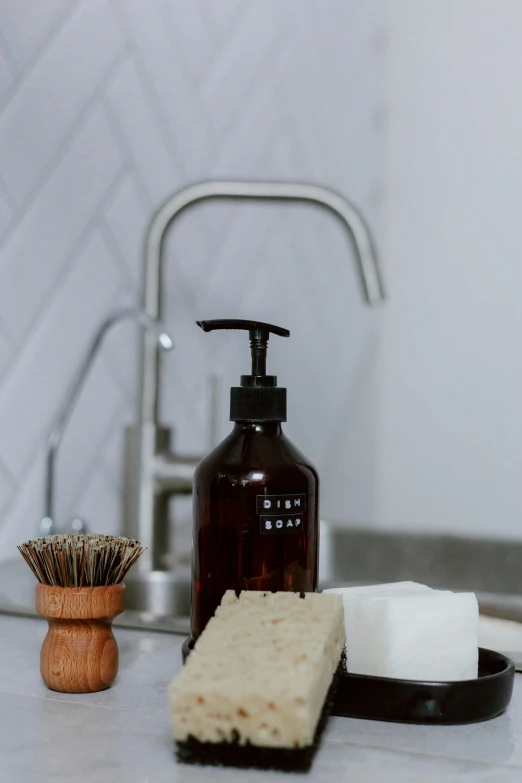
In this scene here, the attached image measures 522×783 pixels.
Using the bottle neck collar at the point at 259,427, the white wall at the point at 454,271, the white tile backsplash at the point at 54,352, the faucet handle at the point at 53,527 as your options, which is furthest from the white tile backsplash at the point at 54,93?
the white wall at the point at 454,271

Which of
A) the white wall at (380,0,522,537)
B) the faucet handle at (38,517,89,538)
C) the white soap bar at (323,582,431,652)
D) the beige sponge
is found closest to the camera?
the beige sponge

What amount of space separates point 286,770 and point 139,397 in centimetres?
60

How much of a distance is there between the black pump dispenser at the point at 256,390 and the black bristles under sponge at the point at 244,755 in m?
0.21

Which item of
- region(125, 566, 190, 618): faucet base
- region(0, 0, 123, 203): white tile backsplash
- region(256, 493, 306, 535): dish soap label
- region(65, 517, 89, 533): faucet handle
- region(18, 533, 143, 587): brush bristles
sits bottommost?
region(125, 566, 190, 618): faucet base

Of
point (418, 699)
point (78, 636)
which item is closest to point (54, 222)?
point (78, 636)

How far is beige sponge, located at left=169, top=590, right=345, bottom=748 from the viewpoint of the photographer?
0.43m

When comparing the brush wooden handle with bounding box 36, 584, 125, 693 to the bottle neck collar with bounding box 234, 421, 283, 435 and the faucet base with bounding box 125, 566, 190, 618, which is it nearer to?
the bottle neck collar with bounding box 234, 421, 283, 435

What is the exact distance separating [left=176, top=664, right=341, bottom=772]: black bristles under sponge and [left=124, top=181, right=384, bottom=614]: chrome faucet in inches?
16.7

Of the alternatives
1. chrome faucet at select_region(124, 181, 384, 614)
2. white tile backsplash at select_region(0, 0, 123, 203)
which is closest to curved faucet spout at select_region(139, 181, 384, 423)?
chrome faucet at select_region(124, 181, 384, 614)

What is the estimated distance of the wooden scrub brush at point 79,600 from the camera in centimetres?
55

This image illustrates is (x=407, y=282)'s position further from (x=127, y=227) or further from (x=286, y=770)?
(x=286, y=770)

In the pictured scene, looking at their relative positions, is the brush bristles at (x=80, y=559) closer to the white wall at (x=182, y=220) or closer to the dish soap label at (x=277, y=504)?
the dish soap label at (x=277, y=504)

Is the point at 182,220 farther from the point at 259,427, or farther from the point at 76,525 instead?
the point at 259,427

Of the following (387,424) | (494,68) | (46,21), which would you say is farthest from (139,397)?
(494,68)
